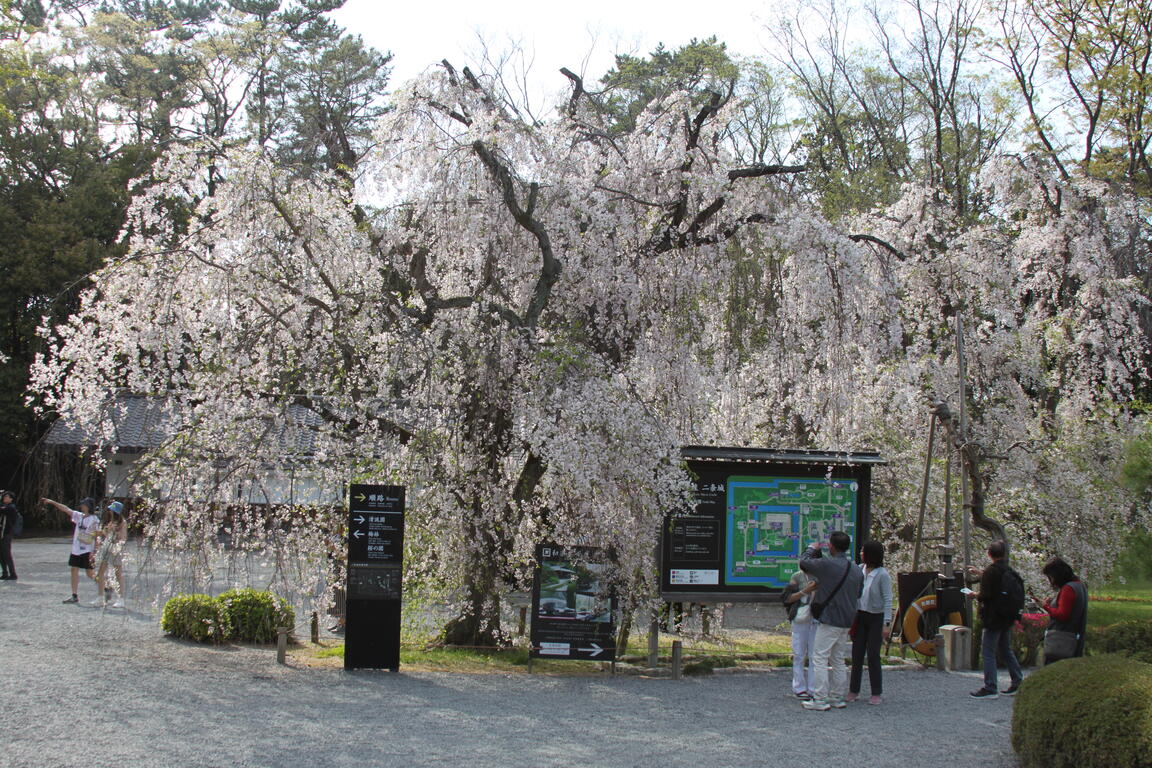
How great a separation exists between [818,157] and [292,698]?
25.2m

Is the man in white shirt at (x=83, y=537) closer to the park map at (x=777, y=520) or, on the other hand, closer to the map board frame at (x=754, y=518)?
the map board frame at (x=754, y=518)

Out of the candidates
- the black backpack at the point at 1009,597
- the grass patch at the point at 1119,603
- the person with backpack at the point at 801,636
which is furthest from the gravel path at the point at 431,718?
the grass patch at the point at 1119,603

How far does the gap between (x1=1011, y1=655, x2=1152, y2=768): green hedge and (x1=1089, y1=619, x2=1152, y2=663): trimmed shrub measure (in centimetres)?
337

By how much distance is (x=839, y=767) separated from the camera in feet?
21.7

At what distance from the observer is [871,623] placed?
9.12 m

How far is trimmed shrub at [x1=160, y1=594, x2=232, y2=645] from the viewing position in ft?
37.9

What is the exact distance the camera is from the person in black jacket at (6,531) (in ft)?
54.7

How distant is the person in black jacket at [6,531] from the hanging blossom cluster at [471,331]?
806 centimetres

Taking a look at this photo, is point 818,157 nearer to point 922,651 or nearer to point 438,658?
point 922,651

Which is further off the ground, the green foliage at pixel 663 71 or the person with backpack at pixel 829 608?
the green foliage at pixel 663 71

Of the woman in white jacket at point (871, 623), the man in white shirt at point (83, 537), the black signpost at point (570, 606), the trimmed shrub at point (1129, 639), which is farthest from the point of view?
the man in white shirt at point (83, 537)

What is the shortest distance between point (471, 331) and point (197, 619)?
521 centimetres

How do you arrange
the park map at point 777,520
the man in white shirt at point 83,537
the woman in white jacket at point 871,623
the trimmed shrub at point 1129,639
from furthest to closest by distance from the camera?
the man in white shirt at point 83,537
the park map at point 777,520
the trimmed shrub at point 1129,639
the woman in white jacket at point 871,623

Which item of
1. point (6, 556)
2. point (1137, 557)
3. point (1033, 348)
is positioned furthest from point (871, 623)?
point (6, 556)
